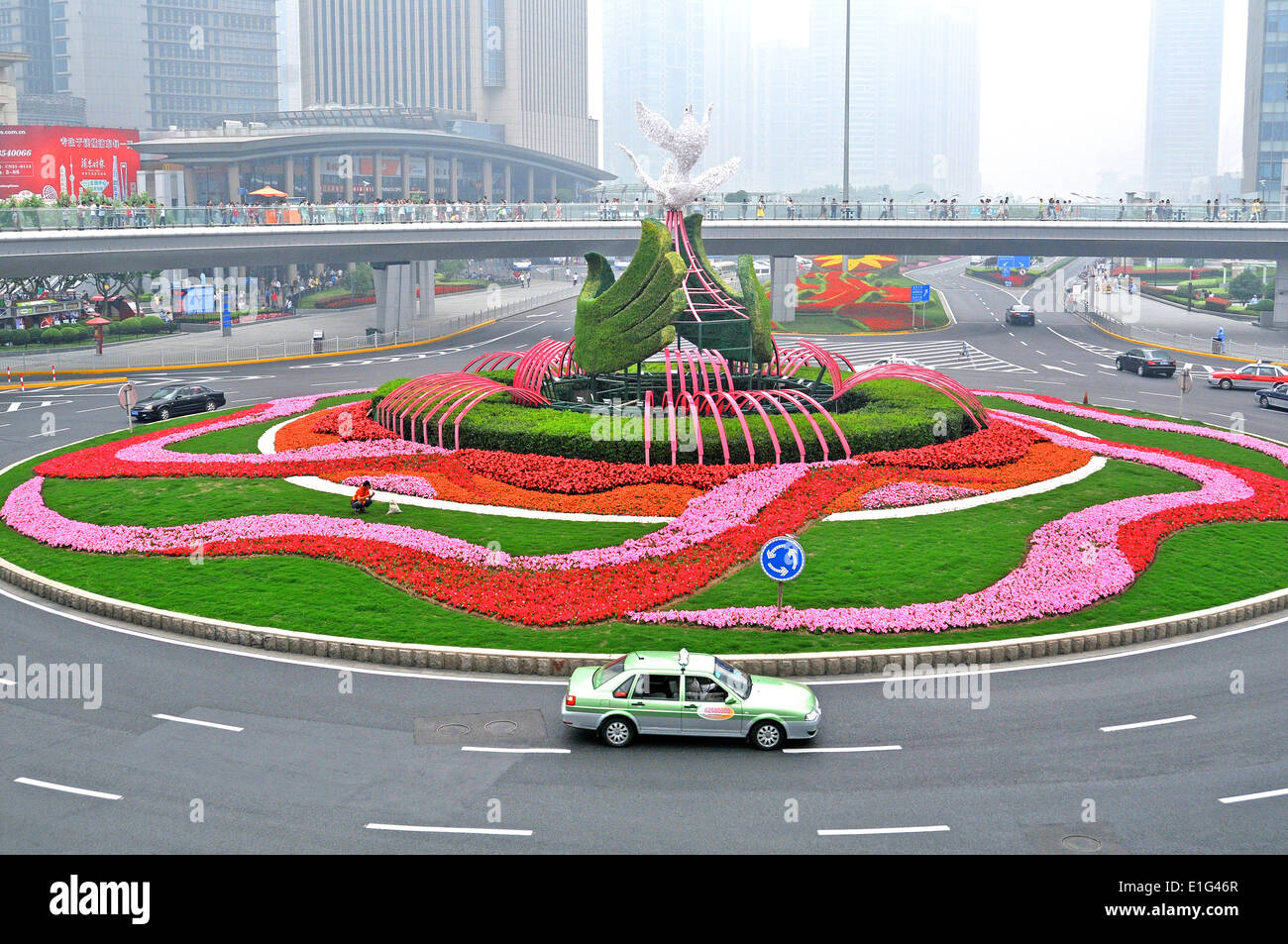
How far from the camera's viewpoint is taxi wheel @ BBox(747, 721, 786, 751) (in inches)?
738

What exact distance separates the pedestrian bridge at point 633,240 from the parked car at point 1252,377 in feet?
62.5

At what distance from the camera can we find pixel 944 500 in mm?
31328

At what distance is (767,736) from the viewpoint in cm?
1875

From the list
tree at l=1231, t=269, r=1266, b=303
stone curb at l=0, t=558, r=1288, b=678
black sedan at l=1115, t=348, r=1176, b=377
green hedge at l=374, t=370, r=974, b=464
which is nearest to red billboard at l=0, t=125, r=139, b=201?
green hedge at l=374, t=370, r=974, b=464

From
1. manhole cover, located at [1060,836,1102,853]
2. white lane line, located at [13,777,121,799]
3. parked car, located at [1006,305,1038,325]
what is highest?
parked car, located at [1006,305,1038,325]

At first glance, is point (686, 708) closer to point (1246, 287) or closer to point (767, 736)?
point (767, 736)

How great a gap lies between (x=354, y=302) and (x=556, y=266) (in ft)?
214

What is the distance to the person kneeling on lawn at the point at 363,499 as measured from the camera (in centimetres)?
3025

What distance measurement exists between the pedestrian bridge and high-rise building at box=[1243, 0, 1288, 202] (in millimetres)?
65437

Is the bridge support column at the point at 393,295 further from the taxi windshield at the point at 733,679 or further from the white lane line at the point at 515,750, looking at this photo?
the white lane line at the point at 515,750

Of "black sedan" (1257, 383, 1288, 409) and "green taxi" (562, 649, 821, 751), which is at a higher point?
"black sedan" (1257, 383, 1288, 409)

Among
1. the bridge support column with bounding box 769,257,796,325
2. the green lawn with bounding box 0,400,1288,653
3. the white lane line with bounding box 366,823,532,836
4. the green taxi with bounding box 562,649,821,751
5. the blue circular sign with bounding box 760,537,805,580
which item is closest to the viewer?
the white lane line with bounding box 366,823,532,836

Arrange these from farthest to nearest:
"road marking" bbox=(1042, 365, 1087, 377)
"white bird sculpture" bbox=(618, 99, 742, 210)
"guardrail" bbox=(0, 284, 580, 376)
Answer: "guardrail" bbox=(0, 284, 580, 376)
"road marking" bbox=(1042, 365, 1087, 377)
"white bird sculpture" bbox=(618, 99, 742, 210)

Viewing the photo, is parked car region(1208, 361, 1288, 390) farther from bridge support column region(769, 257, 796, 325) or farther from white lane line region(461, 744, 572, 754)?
white lane line region(461, 744, 572, 754)
